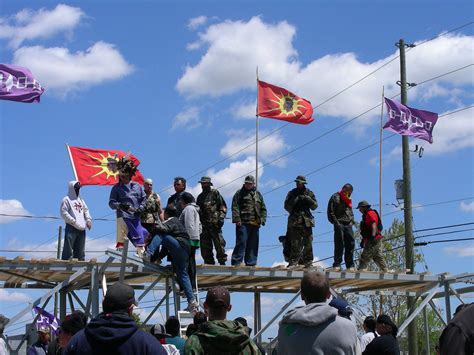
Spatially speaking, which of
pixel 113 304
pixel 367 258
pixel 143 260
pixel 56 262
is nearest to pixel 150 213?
pixel 143 260

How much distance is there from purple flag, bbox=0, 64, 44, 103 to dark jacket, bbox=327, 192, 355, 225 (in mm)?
6850

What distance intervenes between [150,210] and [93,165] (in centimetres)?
449

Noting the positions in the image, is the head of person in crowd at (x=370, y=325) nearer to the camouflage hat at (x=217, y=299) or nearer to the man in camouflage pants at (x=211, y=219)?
the camouflage hat at (x=217, y=299)

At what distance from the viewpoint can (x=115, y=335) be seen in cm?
477

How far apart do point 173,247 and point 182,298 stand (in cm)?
247

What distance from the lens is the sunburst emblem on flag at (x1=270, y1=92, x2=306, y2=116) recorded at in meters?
20.3

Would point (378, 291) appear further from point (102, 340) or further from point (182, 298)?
point (102, 340)

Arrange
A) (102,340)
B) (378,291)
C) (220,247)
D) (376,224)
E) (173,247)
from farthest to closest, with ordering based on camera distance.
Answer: (378,291), (376,224), (220,247), (173,247), (102,340)

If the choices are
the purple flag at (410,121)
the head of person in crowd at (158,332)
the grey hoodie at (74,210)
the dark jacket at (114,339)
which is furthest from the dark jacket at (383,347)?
the purple flag at (410,121)

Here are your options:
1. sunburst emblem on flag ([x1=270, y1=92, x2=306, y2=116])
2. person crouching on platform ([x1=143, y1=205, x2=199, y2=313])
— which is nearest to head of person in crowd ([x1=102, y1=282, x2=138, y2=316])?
person crouching on platform ([x1=143, y1=205, x2=199, y2=313])

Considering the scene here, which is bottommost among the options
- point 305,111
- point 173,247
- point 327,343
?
point 327,343

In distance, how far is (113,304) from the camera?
4898mm

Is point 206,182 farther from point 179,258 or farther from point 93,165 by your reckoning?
point 93,165

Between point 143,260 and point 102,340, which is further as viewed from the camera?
point 143,260
